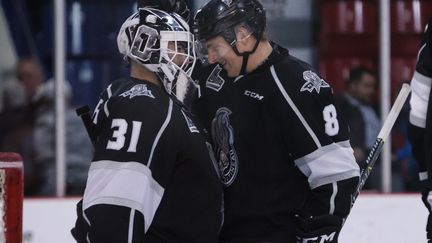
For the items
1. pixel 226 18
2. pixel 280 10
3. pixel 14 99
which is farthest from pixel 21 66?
pixel 226 18

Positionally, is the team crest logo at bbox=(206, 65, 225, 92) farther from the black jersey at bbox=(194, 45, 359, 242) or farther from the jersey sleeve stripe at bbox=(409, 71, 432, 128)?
the jersey sleeve stripe at bbox=(409, 71, 432, 128)

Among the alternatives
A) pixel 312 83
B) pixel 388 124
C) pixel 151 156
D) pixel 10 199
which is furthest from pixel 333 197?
pixel 10 199

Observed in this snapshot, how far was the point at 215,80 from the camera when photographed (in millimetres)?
3178

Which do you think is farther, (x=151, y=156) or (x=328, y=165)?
(x=328, y=165)

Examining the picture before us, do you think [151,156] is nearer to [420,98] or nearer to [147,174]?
[147,174]

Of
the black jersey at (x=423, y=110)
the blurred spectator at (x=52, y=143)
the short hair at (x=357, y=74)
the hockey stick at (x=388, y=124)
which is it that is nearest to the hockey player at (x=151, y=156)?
the hockey stick at (x=388, y=124)

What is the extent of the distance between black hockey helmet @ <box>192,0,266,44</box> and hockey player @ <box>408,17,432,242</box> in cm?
60

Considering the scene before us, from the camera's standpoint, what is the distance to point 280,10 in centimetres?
556

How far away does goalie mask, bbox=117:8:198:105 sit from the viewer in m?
2.74

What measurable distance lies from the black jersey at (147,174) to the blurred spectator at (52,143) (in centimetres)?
262

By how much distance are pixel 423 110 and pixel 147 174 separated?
45.1 inches

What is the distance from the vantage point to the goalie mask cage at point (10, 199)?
8.21 ft

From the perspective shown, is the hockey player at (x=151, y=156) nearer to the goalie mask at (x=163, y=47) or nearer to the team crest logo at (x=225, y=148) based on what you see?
the goalie mask at (x=163, y=47)

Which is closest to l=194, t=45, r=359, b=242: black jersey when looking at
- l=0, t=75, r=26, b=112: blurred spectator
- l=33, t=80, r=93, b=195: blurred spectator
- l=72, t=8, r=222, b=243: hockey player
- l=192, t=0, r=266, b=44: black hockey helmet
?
l=192, t=0, r=266, b=44: black hockey helmet
